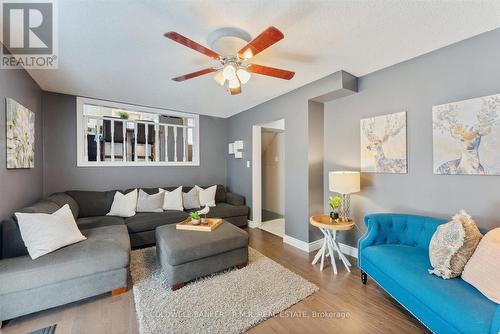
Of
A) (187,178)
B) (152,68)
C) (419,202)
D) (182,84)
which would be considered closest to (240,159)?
(187,178)

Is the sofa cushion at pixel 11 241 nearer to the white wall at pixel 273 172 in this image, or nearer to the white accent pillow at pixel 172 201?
the white accent pillow at pixel 172 201

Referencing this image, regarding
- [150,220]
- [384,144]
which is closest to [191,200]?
[150,220]

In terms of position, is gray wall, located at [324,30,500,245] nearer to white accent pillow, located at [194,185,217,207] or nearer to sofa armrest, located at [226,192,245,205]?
sofa armrest, located at [226,192,245,205]

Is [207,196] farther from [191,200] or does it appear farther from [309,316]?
[309,316]

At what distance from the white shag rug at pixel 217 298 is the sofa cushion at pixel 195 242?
0.29 m

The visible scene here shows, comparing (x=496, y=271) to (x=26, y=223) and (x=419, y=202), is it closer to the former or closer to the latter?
(x=419, y=202)

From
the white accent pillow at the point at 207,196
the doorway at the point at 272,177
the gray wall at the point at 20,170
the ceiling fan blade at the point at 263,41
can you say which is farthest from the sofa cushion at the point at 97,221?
the ceiling fan blade at the point at 263,41

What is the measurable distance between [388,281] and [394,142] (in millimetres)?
1531

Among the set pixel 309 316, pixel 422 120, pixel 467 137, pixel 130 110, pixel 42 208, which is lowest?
pixel 309 316

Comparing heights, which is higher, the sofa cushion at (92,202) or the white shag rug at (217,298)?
the sofa cushion at (92,202)

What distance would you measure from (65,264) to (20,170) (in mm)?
1494

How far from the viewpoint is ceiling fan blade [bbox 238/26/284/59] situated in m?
1.40

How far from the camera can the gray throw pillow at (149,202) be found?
3496 mm

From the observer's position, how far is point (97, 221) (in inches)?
118
